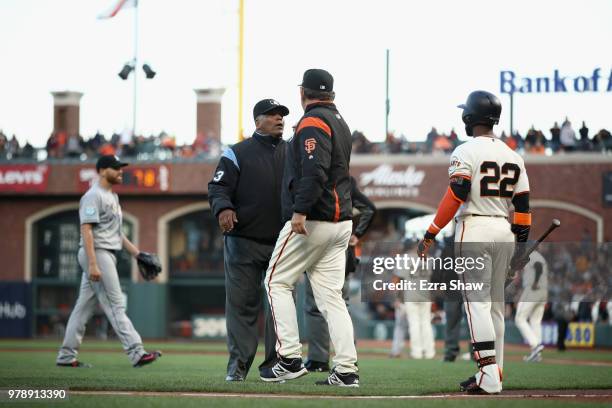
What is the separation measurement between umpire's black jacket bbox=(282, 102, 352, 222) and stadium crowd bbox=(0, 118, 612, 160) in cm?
2362

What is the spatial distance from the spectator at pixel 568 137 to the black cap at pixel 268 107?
2365cm

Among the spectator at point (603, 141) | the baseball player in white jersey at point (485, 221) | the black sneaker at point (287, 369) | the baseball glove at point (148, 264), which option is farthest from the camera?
the spectator at point (603, 141)

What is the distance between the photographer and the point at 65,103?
4003cm

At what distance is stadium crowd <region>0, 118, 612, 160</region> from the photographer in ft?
105

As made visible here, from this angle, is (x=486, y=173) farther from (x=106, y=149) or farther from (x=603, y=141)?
(x=106, y=149)

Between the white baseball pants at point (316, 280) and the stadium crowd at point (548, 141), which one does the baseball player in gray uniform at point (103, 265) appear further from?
the stadium crowd at point (548, 141)

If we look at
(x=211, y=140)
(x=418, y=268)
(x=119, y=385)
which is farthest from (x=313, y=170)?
(x=211, y=140)

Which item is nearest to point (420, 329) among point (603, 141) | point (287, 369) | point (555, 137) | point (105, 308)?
point (105, 308)

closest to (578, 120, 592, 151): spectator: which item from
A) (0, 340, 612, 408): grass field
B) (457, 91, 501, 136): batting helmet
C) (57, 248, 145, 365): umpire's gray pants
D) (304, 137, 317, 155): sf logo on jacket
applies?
(0, 340, 612, 408): grass field

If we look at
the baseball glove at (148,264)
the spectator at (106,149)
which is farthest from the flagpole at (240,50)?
the baseball glove at (148,264)

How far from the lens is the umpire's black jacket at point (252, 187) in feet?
30.8

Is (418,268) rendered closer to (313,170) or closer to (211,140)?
(313,170)

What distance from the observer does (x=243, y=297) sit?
9.37m

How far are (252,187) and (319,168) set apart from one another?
1.38 metres
